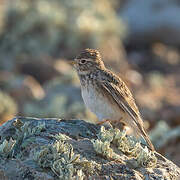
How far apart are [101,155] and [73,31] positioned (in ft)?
51.4

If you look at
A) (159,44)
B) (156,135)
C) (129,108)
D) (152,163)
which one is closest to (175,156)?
(156,135)

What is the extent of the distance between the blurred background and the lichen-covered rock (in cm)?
432

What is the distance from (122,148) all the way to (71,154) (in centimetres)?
96

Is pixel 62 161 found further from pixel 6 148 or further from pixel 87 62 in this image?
pixel 87 62

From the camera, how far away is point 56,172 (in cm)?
587

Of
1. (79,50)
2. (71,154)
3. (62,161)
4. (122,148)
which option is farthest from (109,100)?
(79,50)

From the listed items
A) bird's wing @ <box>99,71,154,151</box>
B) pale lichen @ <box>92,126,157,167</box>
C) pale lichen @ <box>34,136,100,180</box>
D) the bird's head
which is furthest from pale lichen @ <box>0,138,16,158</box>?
the bird's head

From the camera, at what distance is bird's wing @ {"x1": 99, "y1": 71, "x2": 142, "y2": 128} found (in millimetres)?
7969

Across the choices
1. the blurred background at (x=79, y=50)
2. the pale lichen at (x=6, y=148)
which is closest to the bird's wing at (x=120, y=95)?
the pale lichen at (x=6, y=148)

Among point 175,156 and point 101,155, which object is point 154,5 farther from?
point 101,155

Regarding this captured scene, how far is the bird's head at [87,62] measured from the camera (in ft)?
28.3

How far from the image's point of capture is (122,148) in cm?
673

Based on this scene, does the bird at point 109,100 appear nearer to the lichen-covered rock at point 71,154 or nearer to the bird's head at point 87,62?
the bird's head at point 87,62

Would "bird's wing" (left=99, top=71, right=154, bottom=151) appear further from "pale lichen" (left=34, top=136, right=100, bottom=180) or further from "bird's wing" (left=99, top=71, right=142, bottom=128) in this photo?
"pale lichen" (left=34, top=136, right=100, bottom=180)
